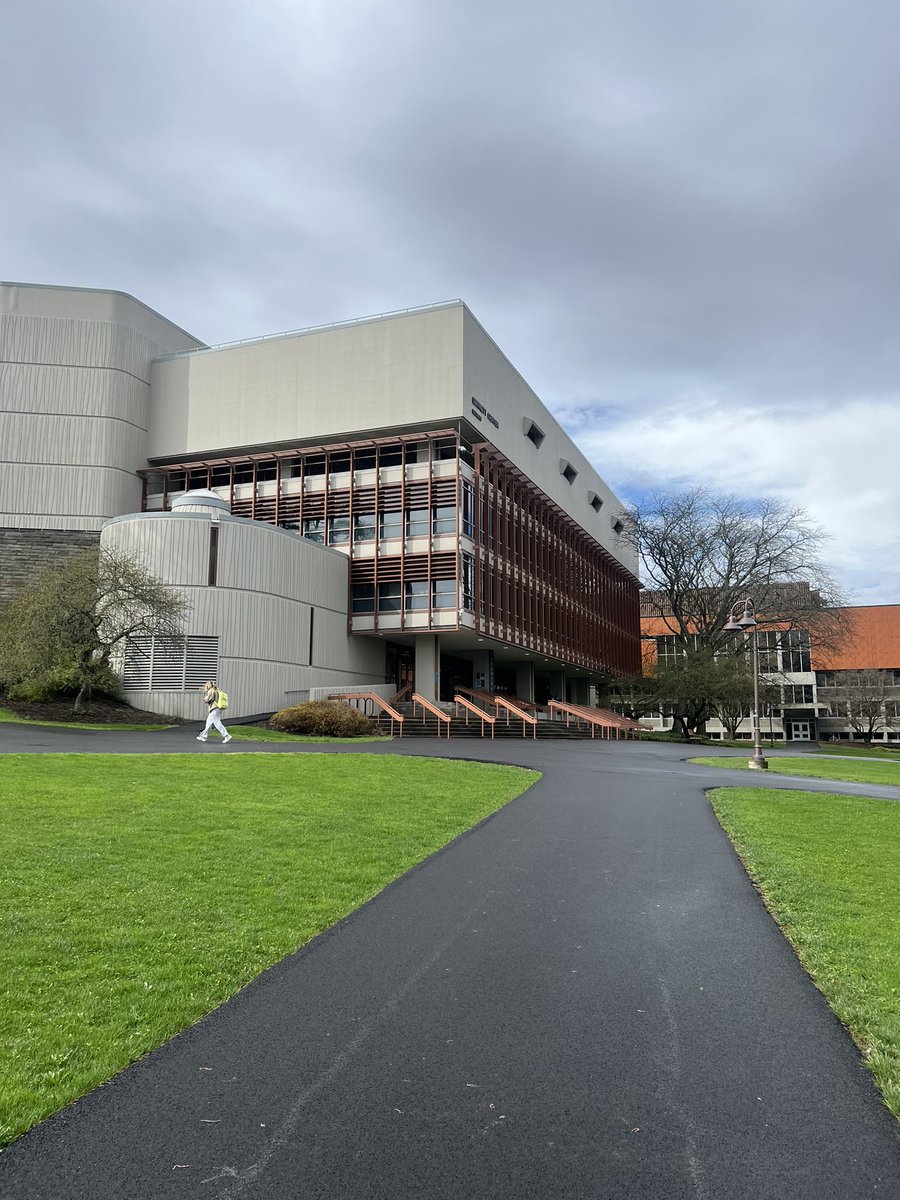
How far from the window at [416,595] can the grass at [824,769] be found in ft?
64.9

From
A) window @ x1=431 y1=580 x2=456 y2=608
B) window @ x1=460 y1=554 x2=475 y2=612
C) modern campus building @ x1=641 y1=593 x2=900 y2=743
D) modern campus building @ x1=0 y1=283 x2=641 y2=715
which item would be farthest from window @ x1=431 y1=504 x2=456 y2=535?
modern campus building @ x1=641 y1=593 x2=900 y2=743

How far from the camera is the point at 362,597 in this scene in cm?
4525

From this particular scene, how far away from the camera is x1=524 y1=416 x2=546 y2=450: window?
54188mm

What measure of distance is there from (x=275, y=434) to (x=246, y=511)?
471 centimetres

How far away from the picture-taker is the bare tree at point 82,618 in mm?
30297

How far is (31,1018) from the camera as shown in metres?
4.47

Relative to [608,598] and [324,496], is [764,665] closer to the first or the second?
[608,598]

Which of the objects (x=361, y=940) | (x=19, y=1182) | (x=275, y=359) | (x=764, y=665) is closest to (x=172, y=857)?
(x=361, y=940)

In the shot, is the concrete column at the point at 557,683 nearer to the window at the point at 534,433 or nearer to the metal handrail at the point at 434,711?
the window at the point at 534,433

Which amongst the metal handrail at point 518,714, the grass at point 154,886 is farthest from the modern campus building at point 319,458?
the grass at point 154,886

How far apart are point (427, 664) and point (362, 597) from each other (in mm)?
5063

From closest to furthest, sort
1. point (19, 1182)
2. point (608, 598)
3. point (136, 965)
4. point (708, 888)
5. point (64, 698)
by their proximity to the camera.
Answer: point (19, 1182)
point (136, 965)
point (708, 888)
point (64, 698)
point (608, 598)

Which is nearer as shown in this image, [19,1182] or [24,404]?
[19,1182]

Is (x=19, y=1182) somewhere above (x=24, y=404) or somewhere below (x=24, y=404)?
below
